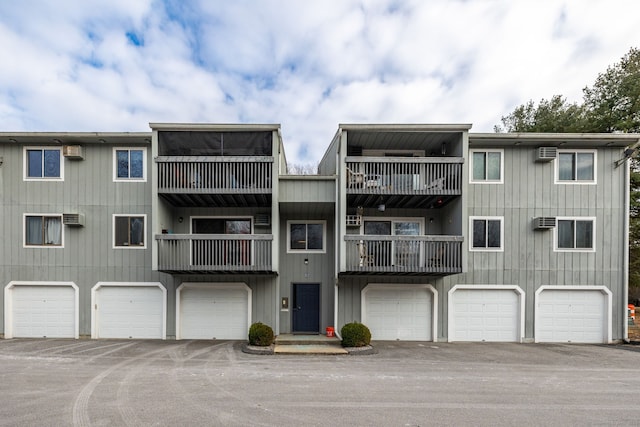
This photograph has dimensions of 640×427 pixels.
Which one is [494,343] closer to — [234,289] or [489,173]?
[489,173]

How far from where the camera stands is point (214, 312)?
11.5 metres

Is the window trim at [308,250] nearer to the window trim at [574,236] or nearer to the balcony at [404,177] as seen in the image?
the balcony at [404,177]

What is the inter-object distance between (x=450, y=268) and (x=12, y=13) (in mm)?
17656

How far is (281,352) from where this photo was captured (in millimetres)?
9539

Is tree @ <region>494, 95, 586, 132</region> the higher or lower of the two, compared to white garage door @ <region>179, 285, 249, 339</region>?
higher

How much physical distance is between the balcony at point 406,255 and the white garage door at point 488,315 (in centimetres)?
197

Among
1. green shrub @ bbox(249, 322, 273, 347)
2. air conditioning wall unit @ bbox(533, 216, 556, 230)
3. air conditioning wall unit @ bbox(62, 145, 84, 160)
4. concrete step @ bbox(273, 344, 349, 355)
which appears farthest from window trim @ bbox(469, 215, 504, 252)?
air conditioning wall unit @ bbox(62, 145, 84, 160)

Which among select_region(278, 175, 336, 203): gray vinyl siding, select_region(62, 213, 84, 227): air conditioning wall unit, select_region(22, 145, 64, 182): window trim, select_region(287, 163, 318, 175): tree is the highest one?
select_region(287, 163, 318, 175): tree

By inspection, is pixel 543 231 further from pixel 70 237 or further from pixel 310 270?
pixel 70 237

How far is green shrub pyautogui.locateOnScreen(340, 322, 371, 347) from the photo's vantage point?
9.99 meters

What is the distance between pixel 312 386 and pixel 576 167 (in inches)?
462

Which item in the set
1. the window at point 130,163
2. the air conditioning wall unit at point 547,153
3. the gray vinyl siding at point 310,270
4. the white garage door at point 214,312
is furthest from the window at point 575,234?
the window at point 130,163

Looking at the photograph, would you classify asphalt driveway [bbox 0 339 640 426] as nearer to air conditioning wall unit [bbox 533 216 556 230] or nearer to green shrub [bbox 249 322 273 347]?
green shrub [bbox 249 322 273 347]

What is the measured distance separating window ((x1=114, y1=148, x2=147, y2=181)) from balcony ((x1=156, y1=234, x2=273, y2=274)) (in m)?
2.98
